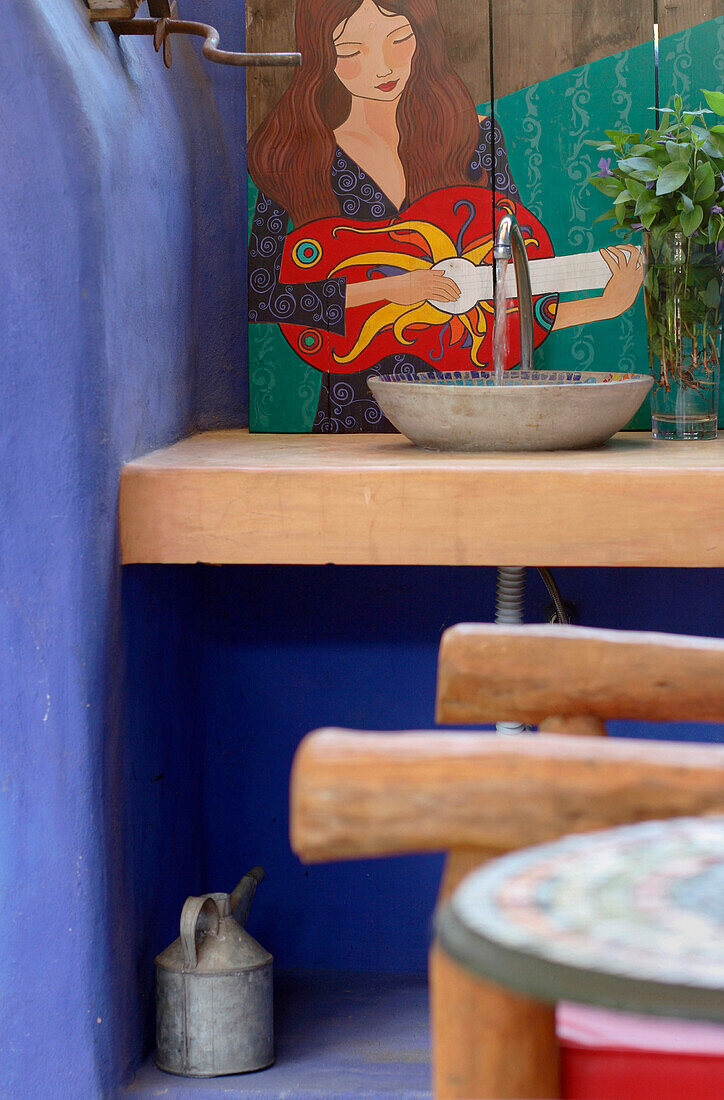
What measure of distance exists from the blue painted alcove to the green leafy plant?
0.40 meters

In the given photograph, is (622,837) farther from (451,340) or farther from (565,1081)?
(451,340)

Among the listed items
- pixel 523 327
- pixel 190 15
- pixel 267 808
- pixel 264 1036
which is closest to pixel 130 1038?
pixel 264 1036

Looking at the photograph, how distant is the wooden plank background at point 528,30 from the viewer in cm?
209

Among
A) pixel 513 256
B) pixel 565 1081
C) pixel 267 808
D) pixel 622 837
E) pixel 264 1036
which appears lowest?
pixel 264 1036

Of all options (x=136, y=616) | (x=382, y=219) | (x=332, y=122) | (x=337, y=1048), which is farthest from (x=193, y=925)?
(x=332, y=122)

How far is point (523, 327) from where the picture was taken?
6.53 feet

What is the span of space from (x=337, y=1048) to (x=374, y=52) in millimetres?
1681

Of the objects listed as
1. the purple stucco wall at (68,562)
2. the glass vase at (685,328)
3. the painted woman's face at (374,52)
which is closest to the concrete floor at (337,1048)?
the purple stucco wall at (68,562)

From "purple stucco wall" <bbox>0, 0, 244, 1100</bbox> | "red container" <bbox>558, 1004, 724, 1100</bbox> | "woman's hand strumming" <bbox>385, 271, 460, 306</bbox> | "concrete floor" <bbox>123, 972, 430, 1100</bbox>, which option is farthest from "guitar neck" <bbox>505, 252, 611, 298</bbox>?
"red container" <bbox>558, 1004, 724, 1100</bbox>

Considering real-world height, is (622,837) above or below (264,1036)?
above

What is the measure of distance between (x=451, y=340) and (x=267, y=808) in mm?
915

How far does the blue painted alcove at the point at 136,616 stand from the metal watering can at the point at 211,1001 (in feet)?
0.17

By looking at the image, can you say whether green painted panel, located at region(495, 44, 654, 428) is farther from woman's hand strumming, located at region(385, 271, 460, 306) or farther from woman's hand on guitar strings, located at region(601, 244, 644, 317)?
woman's hand strumming, located at region(385, 271, 460, 306)

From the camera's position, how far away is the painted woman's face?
2.12 metres
